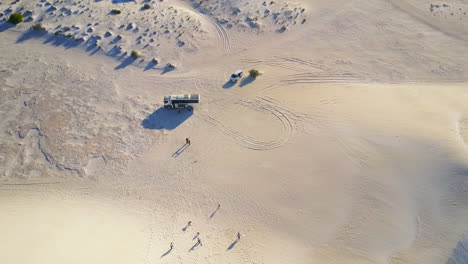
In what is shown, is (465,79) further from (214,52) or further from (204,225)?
(204,225)

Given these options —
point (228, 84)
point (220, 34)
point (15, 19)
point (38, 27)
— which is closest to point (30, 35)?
point (38, 27)

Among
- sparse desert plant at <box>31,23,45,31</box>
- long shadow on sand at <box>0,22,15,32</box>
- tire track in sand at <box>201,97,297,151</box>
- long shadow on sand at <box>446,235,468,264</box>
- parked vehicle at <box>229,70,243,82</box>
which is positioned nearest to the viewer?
long shadow on sand at <box>446,235,468,264</box>

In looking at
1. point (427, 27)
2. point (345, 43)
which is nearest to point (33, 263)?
point (345, 43)

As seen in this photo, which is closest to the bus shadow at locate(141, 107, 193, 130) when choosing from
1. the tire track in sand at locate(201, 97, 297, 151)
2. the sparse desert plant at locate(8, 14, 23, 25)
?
the tire track in sand at locate(201, 97, 297, 151)

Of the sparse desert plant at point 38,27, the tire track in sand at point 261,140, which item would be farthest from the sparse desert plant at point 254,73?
the sparse desert plant at point 38,27

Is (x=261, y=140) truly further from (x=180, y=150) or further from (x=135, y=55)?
(x=135, y=55)

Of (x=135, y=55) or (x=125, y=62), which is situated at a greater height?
(x=135, y=55)

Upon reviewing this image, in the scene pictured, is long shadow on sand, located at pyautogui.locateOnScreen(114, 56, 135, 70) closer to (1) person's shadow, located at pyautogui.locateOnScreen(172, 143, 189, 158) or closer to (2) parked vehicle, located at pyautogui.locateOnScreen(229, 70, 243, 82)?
(2) parked vehicle, located at pyautogui.locateOnScreen(229, 70, 243, 82)
